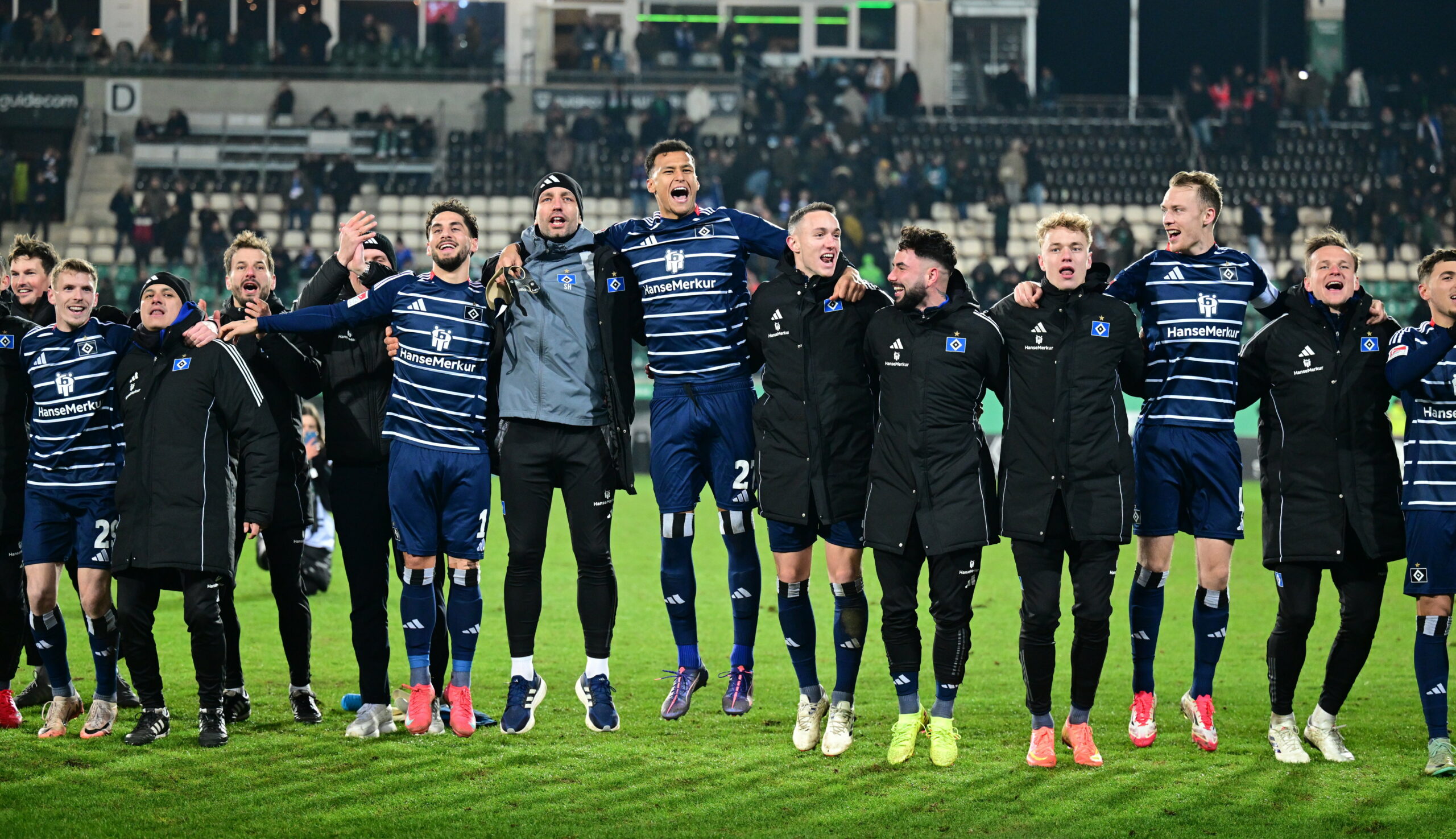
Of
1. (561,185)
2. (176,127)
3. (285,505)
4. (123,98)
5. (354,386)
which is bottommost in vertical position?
(285,505)

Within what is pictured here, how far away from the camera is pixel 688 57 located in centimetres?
3331

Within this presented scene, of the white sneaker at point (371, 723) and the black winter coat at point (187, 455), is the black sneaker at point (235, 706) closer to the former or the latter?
the white sneaker at point (371, 723)

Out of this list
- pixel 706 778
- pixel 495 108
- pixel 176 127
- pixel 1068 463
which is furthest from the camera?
pixel 495 108

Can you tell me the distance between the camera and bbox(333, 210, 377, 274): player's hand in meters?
7.29

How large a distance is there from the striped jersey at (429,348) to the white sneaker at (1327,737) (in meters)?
4.11

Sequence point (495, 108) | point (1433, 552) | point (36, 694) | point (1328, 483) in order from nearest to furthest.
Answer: point (1433, 552)
point (1328, 483)
point (36, 694)
point (495, 108)

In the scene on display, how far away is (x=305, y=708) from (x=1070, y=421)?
401cm

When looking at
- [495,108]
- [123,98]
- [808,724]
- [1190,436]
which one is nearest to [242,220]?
[123,98]

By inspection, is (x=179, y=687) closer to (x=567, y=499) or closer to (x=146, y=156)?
(x=567, y=499)

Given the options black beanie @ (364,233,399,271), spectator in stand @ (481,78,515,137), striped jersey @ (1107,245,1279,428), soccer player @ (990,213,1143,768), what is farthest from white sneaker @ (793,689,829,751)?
spectator in stand @ (481,78,515,137)

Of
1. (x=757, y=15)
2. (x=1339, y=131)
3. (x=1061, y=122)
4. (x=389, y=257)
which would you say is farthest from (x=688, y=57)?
(x=389, y=257)

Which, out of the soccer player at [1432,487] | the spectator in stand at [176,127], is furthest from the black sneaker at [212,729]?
the spectator in stand at [176,127]

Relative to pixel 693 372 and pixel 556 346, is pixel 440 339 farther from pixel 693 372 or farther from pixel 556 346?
pixel 693 372

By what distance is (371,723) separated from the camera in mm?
6859
